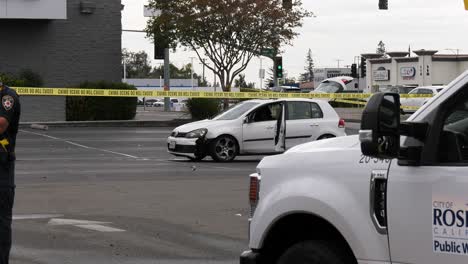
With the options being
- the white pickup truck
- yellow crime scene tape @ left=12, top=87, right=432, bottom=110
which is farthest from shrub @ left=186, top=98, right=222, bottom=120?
the white pickup truck

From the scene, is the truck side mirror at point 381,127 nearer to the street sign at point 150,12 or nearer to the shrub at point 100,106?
the shrub at point 100,106

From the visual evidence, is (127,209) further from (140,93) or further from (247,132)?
(140,93)

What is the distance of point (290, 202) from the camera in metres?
5.54

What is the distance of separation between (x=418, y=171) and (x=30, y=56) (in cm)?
3613

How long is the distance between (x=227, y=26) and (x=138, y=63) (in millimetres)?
123436

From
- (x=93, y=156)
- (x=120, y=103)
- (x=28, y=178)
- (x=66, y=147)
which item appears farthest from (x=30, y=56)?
(x=28, y=178)

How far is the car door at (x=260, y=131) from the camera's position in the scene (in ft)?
69.0

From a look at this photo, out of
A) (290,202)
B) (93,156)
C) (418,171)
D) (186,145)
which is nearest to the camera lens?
(418,171)

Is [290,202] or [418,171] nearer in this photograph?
[418,171]

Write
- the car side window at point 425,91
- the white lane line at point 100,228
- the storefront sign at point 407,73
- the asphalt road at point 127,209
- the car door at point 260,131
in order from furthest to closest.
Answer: the storefront sign at point 407,73 → the car side window at point 425,91 → the car door at point 260,131 → the white lane line at point 100,228 → the asphalt road at point 127,209

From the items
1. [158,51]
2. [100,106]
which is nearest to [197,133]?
[100,106]

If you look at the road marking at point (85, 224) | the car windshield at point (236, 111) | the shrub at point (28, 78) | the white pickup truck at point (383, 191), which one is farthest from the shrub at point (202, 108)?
the white pickup truck at point (383, 191)

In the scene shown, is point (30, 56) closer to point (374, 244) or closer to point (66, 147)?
point (66, 147)

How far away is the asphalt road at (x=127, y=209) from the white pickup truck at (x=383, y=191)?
332 cm
